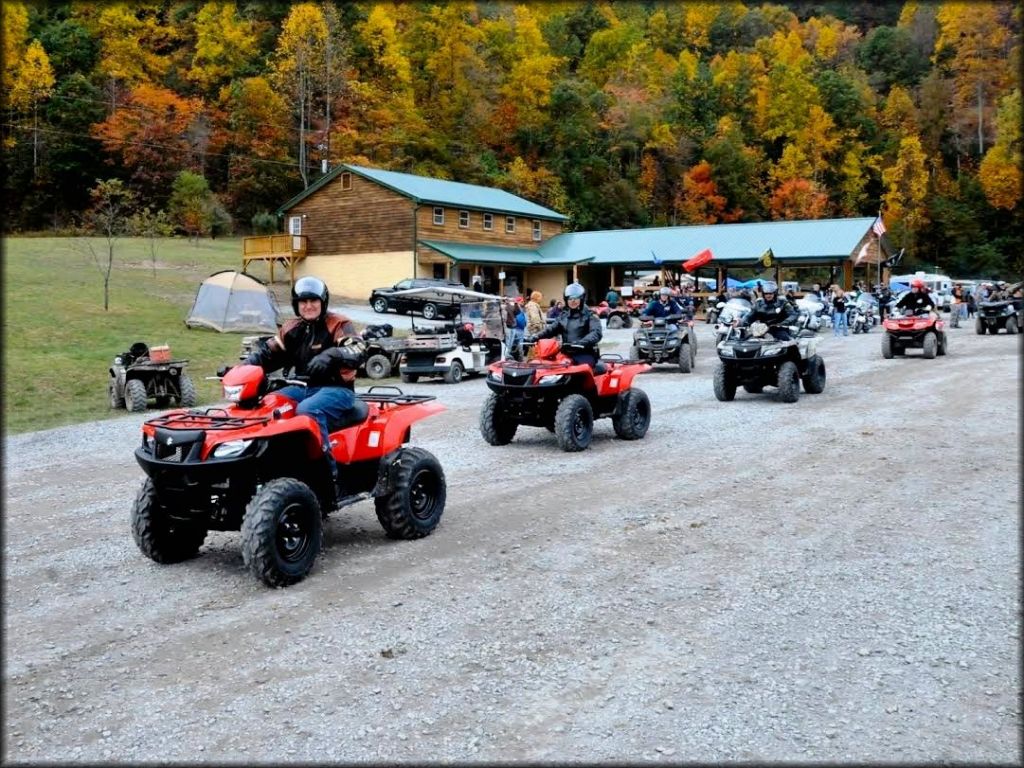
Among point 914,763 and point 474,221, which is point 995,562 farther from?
point 474,221

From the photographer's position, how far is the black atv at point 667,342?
20172 mm

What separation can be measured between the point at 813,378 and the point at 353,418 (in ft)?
35.7

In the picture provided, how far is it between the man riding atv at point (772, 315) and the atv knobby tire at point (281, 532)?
34.6 ft

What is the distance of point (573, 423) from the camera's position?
1041 centimetres

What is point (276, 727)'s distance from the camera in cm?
381

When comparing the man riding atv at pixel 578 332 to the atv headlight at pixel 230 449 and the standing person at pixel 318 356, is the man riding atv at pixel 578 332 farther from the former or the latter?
the atv headlight at pixel 230 449

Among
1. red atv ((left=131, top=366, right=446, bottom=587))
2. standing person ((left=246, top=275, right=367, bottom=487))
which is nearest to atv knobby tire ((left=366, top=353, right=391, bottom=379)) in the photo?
red atv ((left=131, top=366, right=446, bottom=587))

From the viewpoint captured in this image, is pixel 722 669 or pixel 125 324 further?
pixel 125 324

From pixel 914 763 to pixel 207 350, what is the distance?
21035 millimetres

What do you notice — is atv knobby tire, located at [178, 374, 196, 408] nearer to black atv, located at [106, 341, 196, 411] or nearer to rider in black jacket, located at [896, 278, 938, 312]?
black atv, located at [106, 341, 196, 411]

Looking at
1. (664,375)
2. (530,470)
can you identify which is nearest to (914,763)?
(530,470)

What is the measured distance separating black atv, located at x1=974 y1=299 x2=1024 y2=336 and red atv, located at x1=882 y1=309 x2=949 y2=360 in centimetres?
800

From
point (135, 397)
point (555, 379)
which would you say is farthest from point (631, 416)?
point (135, 397)

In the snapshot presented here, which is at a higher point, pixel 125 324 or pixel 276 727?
pixel 125 324
